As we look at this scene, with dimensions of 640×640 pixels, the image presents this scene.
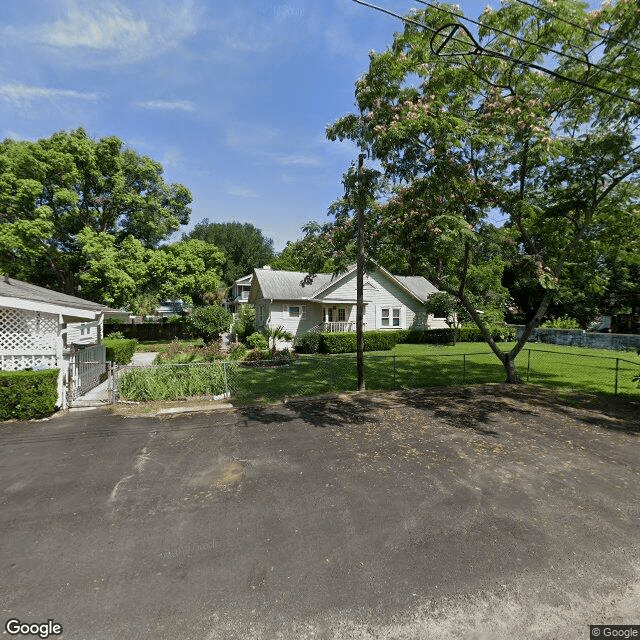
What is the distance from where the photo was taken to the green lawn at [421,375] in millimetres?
12352

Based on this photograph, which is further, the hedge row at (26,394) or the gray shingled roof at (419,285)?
the gray shingled roof at (419,285)

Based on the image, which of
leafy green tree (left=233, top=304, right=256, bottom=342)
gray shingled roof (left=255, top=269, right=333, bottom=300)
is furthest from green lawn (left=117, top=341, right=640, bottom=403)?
leafy green tree (left=233, top=304, right=256, bottom=342)

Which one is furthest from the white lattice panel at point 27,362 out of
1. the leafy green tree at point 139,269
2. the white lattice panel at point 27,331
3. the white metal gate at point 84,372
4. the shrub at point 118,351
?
the leafy green tree at point 139,269

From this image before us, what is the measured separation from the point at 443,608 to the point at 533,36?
13070 mm

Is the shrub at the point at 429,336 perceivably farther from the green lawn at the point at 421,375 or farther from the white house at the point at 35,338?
the white house at the point at 35,338

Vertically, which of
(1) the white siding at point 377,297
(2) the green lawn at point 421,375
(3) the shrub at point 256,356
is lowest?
(2) the green lawn at point 421,375

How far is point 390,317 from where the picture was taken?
28.0 m

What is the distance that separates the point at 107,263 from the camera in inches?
940

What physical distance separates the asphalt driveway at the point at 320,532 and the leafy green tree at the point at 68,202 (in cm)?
2179

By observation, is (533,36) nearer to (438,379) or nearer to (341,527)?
(438,379)

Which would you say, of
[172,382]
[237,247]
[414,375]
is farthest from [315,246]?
[237,247]

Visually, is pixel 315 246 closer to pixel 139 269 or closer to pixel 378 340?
pixel 378 340

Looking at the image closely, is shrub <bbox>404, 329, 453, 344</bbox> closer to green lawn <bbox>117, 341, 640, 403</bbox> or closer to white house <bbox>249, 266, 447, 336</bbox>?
white house <bbox>249, 266, 447, 336</bbox>

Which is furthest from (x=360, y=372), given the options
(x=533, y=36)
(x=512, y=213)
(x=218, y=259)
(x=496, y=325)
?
(x=218, y=259)
